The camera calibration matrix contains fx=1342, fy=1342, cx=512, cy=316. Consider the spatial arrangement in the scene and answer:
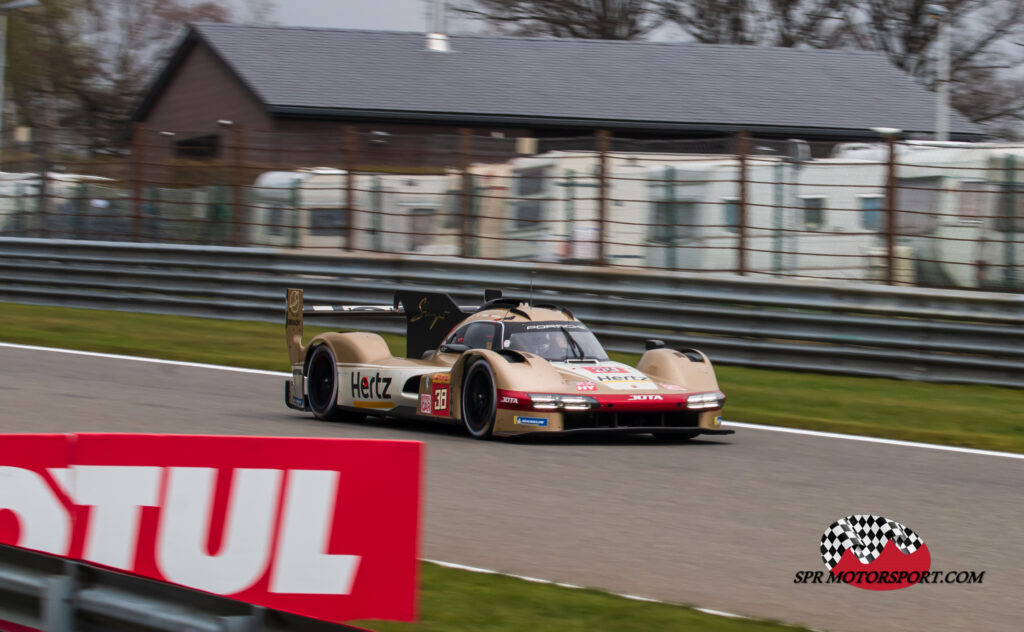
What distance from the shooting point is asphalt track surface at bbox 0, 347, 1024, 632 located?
18.6ft

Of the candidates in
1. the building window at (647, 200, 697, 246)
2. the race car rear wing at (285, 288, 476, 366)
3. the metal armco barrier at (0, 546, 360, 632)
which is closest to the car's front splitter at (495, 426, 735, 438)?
the race car rear wing at (285, 288, 476, 366)

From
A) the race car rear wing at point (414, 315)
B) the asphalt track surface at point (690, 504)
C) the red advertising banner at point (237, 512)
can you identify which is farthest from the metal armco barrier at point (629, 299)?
the red advertising banner at point (237, 512)

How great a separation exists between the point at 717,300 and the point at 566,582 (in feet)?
30.5

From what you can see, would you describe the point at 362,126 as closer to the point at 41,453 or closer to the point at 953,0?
the point at 953,0

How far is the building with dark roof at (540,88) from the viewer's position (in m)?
30.5

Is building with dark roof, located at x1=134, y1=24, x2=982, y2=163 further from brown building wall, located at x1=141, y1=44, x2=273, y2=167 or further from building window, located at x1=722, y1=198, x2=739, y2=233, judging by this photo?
building window, located at x1=722, y1=198, x2=739, y2=233

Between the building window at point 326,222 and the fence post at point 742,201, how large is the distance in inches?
A: 223

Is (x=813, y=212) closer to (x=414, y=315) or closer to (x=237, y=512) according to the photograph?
(x=414, y=315)

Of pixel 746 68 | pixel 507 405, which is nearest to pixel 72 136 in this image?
pixel 507 405

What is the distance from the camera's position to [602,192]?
15.9m

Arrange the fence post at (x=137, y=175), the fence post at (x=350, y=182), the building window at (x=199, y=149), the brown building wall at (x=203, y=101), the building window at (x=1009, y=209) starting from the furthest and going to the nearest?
the brown building wall at (x=203, y=101), the fence post at (x=137, y=175), the building window at (x=199, y=149), the fence post at (x=350, y=182), the building window at (x=1009, y=209)

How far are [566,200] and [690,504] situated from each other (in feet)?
29.2

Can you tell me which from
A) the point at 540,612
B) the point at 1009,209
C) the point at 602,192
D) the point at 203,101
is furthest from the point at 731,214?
the point at 203,101

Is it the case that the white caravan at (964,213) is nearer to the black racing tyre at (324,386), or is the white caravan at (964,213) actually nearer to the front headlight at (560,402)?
the front headlight at (560,402)
